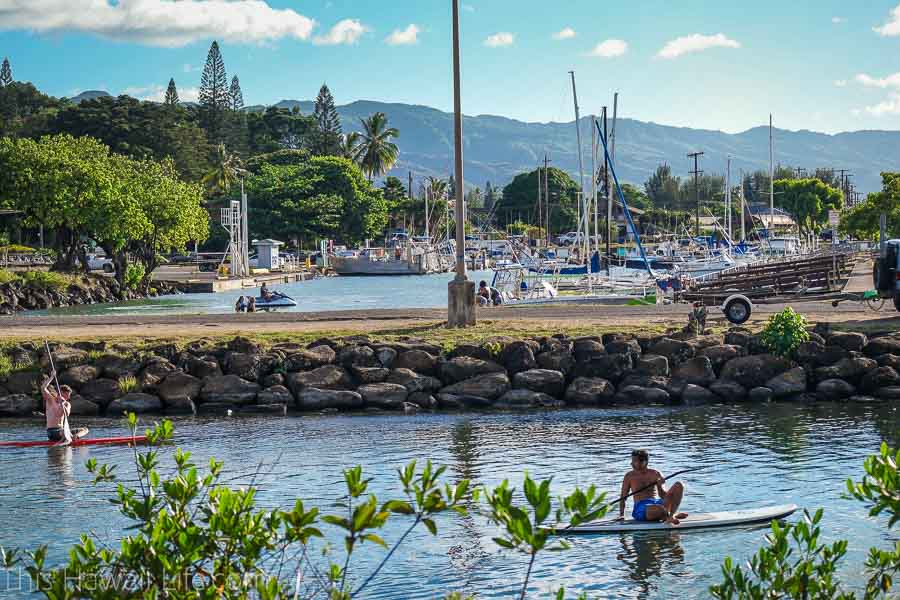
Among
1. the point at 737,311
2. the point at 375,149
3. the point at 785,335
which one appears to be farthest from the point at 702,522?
the point at 375,149

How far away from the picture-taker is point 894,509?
6914 millimetres

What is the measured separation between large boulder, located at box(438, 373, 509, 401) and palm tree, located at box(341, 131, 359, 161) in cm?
13509

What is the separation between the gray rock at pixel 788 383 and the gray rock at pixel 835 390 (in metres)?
0.45

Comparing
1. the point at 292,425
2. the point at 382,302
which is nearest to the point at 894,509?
the point at 292,425

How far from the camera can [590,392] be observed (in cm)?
2953

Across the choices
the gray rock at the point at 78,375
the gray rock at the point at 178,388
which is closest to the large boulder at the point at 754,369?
the gray rock at the point at 178,388

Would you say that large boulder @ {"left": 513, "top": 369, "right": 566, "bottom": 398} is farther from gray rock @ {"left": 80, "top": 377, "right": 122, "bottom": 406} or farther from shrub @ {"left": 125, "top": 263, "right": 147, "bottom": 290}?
shrub @ {"left": 125, "top": 263, "right": 147, "bottom": 290}

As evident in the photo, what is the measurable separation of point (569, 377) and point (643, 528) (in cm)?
1384

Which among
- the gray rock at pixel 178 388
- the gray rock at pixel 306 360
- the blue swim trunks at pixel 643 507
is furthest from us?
the gray rock at pixel 306 360

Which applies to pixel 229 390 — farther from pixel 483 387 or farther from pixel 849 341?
pixel 849 341

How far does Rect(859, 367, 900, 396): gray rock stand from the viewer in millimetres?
29609

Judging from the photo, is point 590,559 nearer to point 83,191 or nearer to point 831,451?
point 831,451

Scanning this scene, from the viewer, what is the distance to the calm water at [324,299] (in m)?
65.7

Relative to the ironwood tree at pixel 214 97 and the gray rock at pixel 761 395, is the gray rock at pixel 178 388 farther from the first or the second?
the ironwood tree at pixel 214 97
